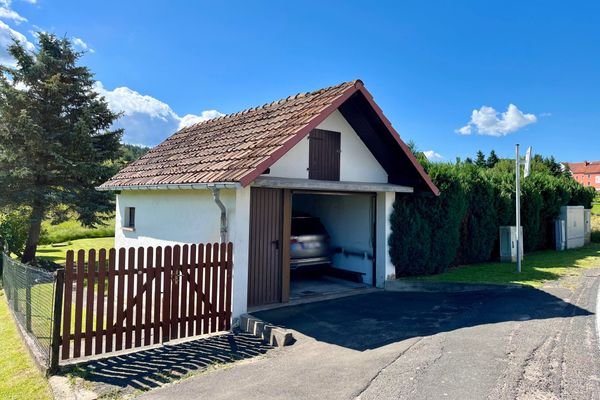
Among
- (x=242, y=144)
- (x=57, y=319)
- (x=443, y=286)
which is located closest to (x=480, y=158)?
(x=443, y=286)

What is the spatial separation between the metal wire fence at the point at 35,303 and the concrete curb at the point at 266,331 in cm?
297

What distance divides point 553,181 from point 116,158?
20960 millimetres

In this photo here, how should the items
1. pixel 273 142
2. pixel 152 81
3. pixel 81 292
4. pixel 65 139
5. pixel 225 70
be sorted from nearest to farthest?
pixel 81 292 < pixel 273 142 < pixel 225 70 < pixel 65 139 < pixel 152 81

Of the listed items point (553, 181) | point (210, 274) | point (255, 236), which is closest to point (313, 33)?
point (255, 236)

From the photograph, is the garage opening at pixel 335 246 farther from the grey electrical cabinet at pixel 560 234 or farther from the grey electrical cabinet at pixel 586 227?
the grey electrical cabinet at pixel 586 227

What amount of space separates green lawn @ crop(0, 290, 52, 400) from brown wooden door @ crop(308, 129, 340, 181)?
6118mm

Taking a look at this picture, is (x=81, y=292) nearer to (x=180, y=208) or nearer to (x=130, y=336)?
(x=130, y=336)

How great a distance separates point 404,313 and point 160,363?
481 centimetres

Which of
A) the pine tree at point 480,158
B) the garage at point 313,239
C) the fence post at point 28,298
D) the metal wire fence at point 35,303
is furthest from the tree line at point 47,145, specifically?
the pine tree at point 480,158

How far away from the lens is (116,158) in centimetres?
1903

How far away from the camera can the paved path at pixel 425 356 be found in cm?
445

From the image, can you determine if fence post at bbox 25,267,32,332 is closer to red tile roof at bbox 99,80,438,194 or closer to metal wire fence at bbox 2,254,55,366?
metal wire fence at bbox 2,254,55,366

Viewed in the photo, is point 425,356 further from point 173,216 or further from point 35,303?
point 173,216

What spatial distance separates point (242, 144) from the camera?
8602 mm
